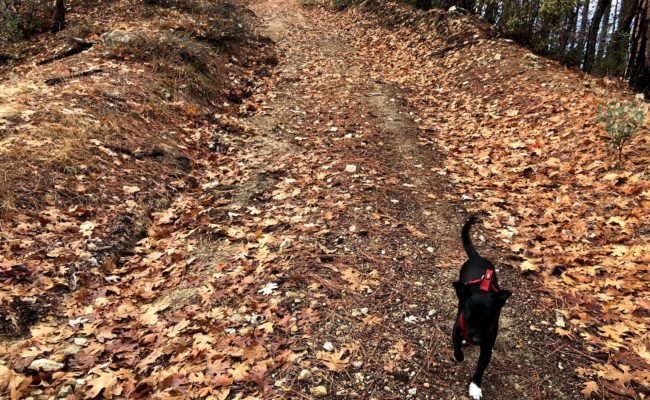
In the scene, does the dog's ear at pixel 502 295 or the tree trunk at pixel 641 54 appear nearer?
the dog's ear at pixel 502 295

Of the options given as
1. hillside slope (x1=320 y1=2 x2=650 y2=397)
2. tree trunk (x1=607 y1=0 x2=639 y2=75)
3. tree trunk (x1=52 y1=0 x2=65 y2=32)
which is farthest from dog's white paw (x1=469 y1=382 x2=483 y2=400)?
tree trunk (x1=607 y1=0 x2=639 y2=75)

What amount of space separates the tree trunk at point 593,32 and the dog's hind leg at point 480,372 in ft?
49.9

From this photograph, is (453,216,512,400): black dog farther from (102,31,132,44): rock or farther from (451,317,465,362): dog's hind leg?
(102,31,132,44): rock

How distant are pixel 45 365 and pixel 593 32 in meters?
17.8

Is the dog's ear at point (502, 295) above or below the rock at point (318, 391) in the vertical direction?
above

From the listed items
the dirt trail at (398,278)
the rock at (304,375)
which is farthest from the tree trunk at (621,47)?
the rock at (304,375)

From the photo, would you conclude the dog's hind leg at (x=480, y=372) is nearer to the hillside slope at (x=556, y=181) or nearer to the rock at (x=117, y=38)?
the hillside slope at (x=556, y=181)

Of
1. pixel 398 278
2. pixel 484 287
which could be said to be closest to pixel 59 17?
pixel 398 278

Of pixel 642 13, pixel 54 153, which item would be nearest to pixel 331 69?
pixel 642 13

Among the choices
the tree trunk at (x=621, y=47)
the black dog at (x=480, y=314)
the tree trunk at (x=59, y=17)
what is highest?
the tree trunk at (x=59, y=17)

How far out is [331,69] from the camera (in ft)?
42.9

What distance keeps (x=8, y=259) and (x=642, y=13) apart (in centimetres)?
1093

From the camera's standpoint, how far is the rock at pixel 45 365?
3.56 m

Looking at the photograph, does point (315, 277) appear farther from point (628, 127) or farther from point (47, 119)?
point (47, 119)
